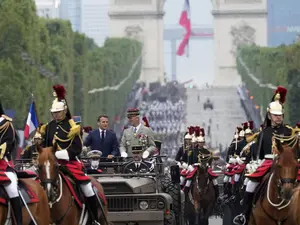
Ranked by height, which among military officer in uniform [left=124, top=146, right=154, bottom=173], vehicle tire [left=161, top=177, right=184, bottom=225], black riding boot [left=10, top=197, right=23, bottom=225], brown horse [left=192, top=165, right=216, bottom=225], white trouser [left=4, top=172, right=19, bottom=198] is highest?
white trouser [left=4, top=172, right=19, bottom=198]

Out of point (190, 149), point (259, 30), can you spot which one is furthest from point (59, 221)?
point (259, 30)

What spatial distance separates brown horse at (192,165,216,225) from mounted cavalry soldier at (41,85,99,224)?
9923 mm

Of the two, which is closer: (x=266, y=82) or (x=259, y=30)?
(x=266, y=82)

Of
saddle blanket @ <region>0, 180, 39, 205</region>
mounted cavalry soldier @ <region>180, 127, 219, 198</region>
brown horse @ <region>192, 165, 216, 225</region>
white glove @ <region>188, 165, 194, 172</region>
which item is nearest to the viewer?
saddle blanket @ <region>0, 180, 39, 205</region>

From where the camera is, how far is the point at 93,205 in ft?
54.7

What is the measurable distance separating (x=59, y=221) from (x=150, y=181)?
131 inches

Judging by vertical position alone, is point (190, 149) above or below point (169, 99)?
above

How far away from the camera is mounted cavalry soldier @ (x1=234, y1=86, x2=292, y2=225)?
54.1 feet

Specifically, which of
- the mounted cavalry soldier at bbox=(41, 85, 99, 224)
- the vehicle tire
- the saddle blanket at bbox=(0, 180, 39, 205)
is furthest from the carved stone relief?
the saddle blanket at bbox=(0, 180, 39, 205)

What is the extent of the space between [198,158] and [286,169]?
436 inches

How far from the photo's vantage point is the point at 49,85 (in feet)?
211

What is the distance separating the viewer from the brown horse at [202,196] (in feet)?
86.7

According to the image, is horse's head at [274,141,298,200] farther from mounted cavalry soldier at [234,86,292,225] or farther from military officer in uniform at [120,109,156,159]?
military officer in uniform at [120,109,156,159]

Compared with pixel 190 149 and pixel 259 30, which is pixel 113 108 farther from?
pixel 190 149
